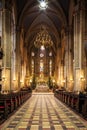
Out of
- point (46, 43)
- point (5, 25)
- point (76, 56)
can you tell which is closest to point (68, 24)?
point (46, 43)

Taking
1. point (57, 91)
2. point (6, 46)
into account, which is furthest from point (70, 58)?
point (6, 46)

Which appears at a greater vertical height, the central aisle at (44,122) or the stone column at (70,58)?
the stone column at (70,58)

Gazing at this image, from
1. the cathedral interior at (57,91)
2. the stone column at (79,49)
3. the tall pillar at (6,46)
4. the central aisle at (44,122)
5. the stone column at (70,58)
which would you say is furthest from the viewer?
the stone column at (70,58)

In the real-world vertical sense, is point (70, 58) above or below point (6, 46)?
above

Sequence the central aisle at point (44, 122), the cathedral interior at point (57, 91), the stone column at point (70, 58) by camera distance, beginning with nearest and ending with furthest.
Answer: the central aisle at point (44, 122)
the cathedral interior at point (57, 91)
the stone column at point (70, 58)

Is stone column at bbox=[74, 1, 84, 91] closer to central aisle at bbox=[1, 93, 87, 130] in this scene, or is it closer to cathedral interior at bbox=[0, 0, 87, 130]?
cathedral interior at bbox=[0, 0, 87, 130]

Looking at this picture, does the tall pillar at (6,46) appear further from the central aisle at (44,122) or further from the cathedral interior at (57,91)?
the central aisle at (44,122)

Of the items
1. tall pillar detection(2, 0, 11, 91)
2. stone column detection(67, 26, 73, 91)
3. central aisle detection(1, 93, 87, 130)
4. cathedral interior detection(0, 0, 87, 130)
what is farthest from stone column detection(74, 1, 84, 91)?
central aisle detection(1, 93, 87, 130)

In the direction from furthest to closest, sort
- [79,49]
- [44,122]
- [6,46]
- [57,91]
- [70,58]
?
1. [70,58]
2. [57,91]
3. [79,49]
4. [6,46]
5. [44,122]

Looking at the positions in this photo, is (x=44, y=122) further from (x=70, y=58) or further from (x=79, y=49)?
(x=70, y=58)

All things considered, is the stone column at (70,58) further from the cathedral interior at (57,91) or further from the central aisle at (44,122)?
the central aisle at (44,122)

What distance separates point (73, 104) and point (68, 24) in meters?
26.4

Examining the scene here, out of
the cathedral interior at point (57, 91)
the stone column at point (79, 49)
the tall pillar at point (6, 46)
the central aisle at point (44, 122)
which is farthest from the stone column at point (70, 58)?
the central aisle at point (44, 122)

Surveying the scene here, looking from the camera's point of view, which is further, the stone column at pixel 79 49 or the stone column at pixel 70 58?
the stone column at pixel 70 58
